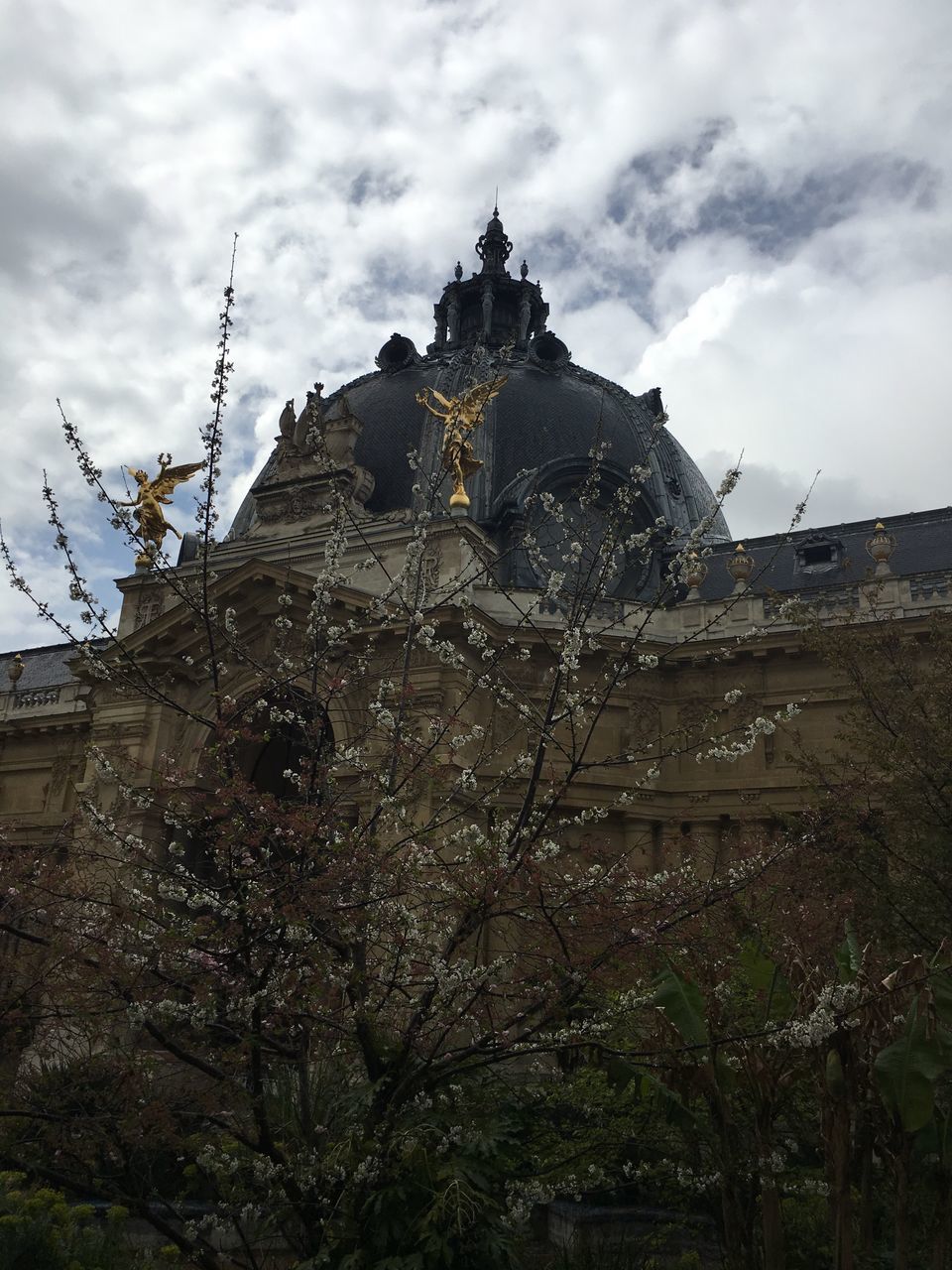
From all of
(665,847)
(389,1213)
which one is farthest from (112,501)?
(665,847)

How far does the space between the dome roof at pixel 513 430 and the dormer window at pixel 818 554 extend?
3486mm

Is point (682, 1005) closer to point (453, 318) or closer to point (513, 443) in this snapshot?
point (513, 443)

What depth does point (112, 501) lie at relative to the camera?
9023 mm

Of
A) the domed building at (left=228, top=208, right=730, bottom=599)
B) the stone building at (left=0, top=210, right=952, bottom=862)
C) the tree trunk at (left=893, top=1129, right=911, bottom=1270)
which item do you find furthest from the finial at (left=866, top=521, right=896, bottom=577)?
the tree trunk at (left=893, top=1129, right=911, bottom=1270)

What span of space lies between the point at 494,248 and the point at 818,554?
20.6 m

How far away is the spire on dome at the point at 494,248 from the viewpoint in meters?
44.7

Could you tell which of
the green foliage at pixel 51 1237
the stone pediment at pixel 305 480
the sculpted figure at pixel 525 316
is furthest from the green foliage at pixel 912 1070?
the sculpted figure at pixel 525 316

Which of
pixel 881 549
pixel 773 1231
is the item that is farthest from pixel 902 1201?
pixel 881 549

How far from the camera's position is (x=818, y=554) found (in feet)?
102

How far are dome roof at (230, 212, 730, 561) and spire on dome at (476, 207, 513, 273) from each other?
18.1ft

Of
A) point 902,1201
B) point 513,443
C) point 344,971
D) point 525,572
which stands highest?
point 513,443

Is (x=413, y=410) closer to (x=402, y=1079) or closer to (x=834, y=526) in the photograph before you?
(x=834, y=526)

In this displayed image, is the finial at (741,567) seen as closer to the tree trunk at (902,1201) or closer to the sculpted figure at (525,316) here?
the sculpted figure at (525,316)

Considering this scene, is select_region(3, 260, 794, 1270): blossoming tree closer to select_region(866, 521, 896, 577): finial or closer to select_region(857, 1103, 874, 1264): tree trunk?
select_region(857, 1103, 874, 1264): tree trunk
